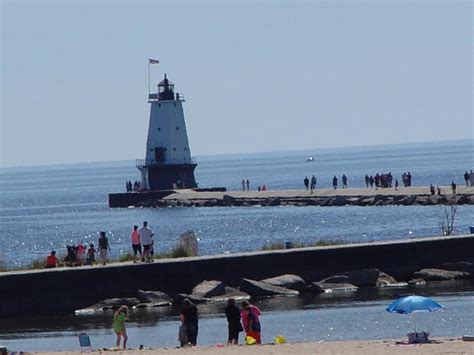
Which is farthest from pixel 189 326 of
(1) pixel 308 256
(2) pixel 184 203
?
(2) pixel 184 203

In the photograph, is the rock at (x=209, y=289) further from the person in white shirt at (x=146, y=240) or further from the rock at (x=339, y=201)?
the rock at (x=339, y=201)

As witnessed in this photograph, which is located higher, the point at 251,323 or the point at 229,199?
the point at 251,323

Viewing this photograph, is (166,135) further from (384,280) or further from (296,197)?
(384,280)

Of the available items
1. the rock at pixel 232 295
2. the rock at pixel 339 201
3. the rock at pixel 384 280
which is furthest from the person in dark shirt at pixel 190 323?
the rock at pixel 339 201

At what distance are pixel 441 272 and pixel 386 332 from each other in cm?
923

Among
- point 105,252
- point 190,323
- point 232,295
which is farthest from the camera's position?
point 105,252

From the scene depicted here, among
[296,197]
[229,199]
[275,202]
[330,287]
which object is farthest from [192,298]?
[229,199]

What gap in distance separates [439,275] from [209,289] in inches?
245

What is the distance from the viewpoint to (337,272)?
38.5 meters

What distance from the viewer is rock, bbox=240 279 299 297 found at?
36.5 m

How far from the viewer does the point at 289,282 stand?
37.4 m

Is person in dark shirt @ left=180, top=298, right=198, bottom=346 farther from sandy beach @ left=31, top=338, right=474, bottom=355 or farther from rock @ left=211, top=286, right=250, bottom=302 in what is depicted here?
rock @ left=211, top=286, right=250, bottom=302

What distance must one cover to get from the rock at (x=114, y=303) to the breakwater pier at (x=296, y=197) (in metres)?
45.9

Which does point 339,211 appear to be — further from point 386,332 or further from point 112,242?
point 386,332
